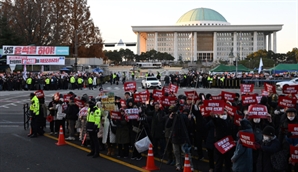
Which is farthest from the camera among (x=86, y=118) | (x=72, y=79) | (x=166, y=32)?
(x=166, y=32)

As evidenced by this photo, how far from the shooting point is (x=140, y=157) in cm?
1042

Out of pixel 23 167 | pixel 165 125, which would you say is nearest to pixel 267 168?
pixel 165 125

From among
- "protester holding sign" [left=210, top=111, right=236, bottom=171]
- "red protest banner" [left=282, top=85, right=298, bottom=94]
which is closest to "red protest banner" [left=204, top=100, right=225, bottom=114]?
"protester holding sign" [left=210, top=111, right=236, bottom=171]

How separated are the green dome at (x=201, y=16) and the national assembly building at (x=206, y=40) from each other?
15544mm

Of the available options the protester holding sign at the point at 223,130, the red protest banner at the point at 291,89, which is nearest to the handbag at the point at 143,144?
the protester holding sign at the point at 223,130

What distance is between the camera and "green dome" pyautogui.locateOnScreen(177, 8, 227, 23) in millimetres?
151375

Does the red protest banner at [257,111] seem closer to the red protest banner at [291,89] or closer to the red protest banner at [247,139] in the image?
the red protest banner at [247,139]

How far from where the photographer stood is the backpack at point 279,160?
6.73 metres

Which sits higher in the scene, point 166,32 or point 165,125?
point 166,32

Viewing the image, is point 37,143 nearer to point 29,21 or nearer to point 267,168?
point 267,168

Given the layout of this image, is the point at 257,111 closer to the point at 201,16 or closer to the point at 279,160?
the point at 279,160

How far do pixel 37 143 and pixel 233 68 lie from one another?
43.3 meters

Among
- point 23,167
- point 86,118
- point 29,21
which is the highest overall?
point 29,21

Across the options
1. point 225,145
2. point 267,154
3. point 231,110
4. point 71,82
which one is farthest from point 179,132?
point 71,82
